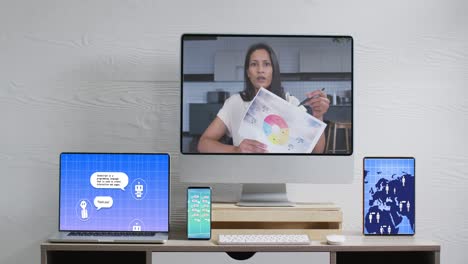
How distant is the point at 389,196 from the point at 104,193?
0.91 m

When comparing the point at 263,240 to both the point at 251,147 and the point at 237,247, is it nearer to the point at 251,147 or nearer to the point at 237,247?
the point at 237,247

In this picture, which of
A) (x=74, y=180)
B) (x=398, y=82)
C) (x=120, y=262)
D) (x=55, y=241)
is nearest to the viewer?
(x=55, y=241)

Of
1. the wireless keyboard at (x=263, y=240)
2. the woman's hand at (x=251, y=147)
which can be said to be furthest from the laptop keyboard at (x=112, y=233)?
the woman's hand at (x=251, y=147)

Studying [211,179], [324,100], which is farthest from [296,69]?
[211,179]

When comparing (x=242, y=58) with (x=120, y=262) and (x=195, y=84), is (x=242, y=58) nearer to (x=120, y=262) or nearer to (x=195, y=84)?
(x=195, y=84)

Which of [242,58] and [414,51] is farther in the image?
[414,51]

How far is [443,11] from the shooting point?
2.36 metres

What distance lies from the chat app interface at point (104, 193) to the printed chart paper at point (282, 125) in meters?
0.32

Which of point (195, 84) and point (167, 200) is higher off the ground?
point (195, 84)

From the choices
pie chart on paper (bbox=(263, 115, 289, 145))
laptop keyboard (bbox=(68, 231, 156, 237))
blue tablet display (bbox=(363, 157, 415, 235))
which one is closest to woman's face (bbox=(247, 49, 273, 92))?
pie chart on paper (bbox=(263, 115, 289, 145))

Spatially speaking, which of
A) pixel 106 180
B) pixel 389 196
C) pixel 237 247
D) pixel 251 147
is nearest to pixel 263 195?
pixel 251 147

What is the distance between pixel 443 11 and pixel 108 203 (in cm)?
138

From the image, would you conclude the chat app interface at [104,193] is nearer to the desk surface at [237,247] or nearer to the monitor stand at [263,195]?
the desk surface at [237,247]

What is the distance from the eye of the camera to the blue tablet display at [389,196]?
207cm
